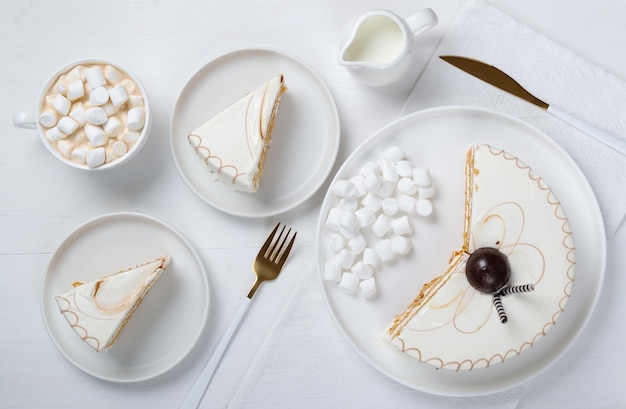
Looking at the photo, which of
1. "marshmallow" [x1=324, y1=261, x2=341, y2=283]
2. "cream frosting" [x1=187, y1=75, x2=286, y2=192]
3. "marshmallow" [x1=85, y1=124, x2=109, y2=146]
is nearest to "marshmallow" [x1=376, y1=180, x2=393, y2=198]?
"marshmallow" [x1=324, y1=261, x2=341, y2=283]

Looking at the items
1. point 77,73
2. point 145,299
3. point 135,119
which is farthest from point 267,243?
point 77,73

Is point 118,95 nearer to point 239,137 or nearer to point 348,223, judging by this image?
point 239,137

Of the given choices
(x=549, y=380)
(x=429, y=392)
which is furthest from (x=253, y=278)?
(x=549, y=380)

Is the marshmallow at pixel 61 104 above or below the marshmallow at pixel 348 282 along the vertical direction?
above

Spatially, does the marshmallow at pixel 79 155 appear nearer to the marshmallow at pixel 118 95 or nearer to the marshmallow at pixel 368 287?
the marshmallow at pixel 118 95

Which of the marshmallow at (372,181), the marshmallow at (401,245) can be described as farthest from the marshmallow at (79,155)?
the marshmallow at (401,245)

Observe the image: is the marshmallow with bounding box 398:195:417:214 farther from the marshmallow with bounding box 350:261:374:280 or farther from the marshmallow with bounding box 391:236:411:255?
the marshmallow with bounding box 350:261:374:280
